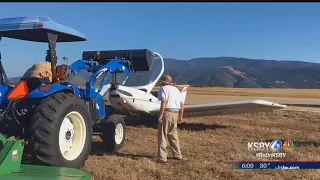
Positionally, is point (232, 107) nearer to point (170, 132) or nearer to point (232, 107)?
point (232, 107)

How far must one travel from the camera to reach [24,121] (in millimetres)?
4535

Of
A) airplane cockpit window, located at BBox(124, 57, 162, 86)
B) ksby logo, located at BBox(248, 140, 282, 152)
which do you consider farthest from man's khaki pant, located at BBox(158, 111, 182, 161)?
airplane cockpit window, located at BBox(124, 57, 162, 86)

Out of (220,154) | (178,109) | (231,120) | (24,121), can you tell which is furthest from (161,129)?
(231,120)

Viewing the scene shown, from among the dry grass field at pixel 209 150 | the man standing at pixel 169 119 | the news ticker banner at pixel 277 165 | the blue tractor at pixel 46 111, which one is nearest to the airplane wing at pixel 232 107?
the dry grass field at pixel 209 150

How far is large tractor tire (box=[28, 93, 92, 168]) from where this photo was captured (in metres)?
→ 4.10

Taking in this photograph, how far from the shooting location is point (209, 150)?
6660 millimetres

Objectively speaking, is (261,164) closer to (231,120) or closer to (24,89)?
(24,89)

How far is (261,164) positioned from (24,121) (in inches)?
142

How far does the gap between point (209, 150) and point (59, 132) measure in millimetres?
3259

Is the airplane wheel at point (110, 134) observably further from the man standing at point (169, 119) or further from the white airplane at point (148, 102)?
the white airplane at point (148, 102)

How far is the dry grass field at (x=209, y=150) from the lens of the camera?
5.02 m

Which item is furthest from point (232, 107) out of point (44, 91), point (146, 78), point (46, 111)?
point (46, 111)

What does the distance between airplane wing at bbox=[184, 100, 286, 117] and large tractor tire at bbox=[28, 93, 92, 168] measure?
505 centimetres

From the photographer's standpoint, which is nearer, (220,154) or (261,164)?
(261,164)
